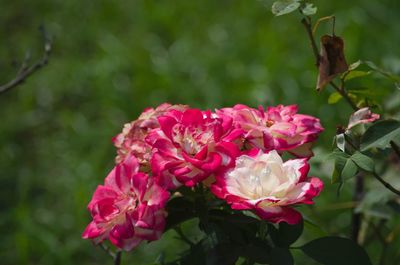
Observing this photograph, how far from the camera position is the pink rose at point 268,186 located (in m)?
0.93

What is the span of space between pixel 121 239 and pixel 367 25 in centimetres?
233

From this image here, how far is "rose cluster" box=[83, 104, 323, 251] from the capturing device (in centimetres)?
95

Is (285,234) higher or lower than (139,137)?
lower

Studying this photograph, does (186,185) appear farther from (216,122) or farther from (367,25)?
(367,25)

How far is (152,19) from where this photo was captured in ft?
11.0

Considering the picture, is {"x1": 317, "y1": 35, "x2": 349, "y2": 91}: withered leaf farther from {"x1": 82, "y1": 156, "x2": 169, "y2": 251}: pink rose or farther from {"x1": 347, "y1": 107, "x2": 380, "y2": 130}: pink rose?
{"x1": 82, "y1": 156, "x2": 169, "y2": 251}: pink rose

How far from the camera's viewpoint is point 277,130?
1.05 meters

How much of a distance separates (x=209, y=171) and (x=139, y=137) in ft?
0.59

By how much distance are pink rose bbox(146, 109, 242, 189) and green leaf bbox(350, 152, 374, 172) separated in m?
0.16

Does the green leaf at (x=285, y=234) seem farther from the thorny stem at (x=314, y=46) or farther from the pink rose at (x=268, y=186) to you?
the thorny stem at (x=314, y=46)

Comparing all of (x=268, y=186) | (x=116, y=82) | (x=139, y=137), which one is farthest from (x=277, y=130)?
(x=116, y=82)

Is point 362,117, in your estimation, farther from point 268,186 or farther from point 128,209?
point 128,209

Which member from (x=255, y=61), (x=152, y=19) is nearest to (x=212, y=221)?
(x=255, y=61)

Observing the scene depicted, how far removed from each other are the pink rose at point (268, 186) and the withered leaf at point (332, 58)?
0.16 metres
